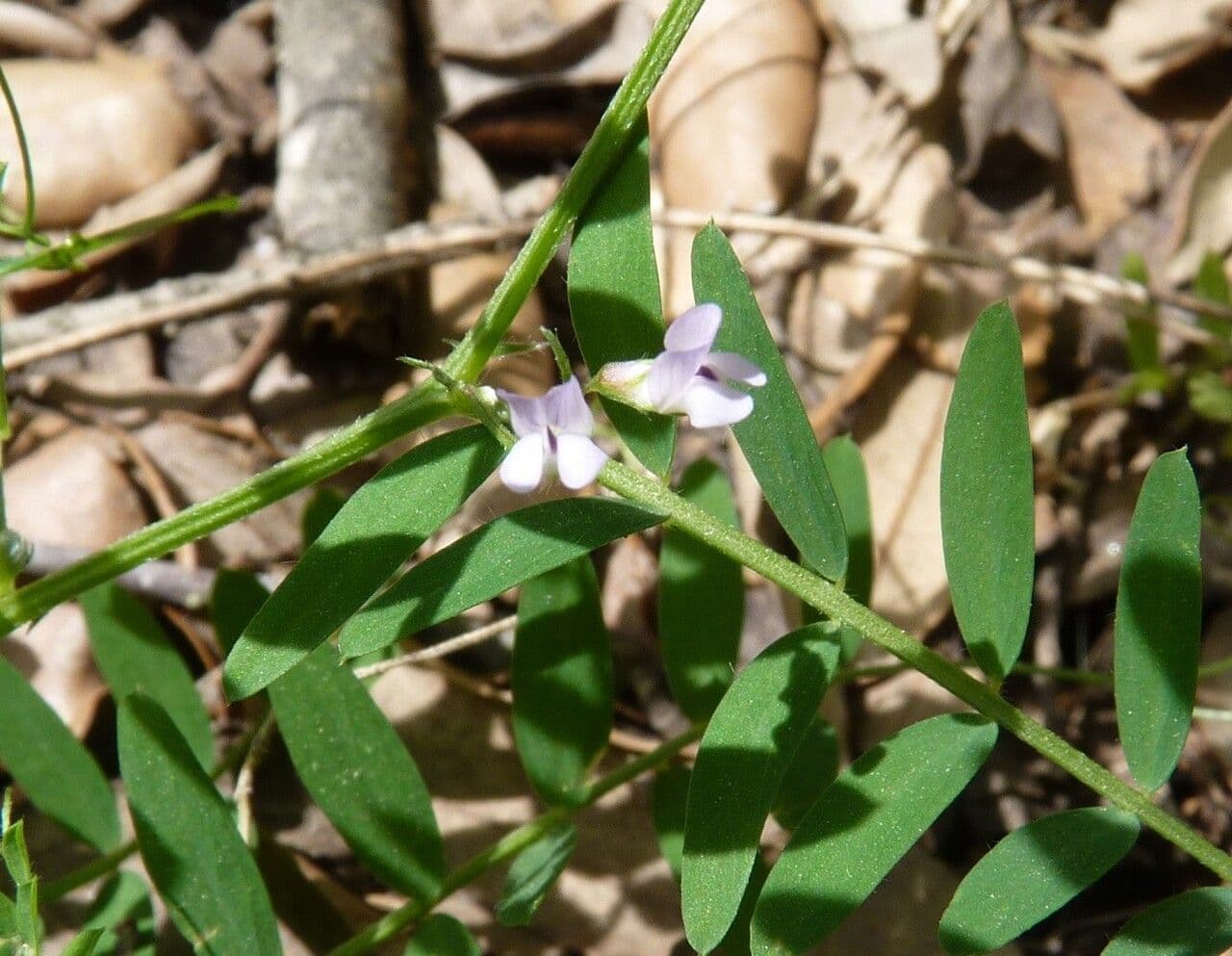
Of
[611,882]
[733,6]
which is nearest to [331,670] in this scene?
[611,882]

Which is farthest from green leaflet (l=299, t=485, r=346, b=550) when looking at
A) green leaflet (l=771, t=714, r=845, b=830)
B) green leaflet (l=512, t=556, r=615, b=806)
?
green leaflet (l=771, t=714, r=845, b=830)

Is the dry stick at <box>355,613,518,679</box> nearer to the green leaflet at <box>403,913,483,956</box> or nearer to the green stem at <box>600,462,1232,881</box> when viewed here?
the green leaflet at <box>403,913,483,956</box>

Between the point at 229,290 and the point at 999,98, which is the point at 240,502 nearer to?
the point at 229,290

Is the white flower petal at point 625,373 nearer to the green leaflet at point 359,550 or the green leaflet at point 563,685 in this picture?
the green leaflet at point 359,550

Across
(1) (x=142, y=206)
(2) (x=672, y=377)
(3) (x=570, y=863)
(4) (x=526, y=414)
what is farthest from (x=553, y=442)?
(1) (x=142, y=206)

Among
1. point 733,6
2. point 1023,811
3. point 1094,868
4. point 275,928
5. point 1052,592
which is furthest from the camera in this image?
point 733,6

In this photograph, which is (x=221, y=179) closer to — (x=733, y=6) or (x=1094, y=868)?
(x=733, y=6)
